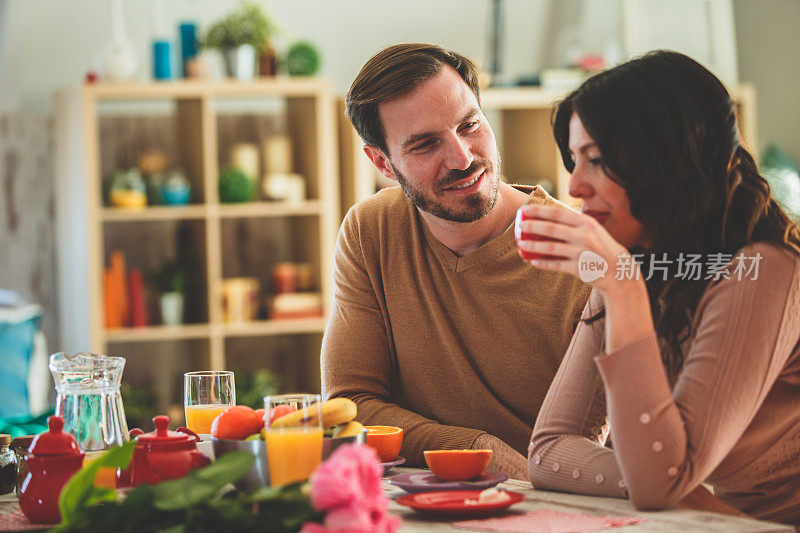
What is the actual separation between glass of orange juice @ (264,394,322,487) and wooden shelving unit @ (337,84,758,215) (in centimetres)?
308

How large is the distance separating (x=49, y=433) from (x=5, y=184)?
3.31m

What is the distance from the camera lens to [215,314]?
4.23 metres

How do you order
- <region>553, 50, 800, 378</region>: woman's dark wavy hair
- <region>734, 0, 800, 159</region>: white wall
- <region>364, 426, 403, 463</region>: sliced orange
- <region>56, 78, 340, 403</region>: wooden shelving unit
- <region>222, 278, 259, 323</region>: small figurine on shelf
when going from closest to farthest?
<region>553, 50, 800, 378</region>: woman's dark wavy hair
<region>364, 426, 403, 463</region>: sliced orange
<region>56, 78, 340, 403</region>: wooden shelving unit
<region>222, 278, 259, 323</region>: small figurine on shelf
<region>734, 0, 800, 159</region>: white wall

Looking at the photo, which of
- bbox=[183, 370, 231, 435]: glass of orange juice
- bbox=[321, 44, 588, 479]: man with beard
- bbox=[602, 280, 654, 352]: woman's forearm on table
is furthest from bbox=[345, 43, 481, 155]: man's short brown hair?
bbox=[602, 280, 654, 352]: woman's forearm on table

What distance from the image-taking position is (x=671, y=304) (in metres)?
1.45

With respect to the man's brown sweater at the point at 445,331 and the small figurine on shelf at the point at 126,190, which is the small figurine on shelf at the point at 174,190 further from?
the man's brown sweater at the point at 445,331

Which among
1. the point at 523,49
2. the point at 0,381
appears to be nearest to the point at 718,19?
the point at 523,49

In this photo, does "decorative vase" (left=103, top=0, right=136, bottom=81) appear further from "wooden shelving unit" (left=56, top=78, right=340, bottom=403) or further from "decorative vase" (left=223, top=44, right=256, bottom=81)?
"decorative vase" (left=223, top=44, right=256, bottom=81)

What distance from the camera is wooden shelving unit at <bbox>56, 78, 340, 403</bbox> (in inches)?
163

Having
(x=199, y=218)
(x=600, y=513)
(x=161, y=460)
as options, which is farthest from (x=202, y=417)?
(x=199, y=218)

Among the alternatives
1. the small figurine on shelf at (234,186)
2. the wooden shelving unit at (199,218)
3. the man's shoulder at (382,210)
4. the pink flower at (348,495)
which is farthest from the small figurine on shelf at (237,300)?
the pink flower at (348,495)

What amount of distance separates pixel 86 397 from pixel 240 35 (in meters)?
2.97

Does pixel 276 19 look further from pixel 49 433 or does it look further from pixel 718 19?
pixel 49 433

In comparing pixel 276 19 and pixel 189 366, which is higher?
pixel 276 19
